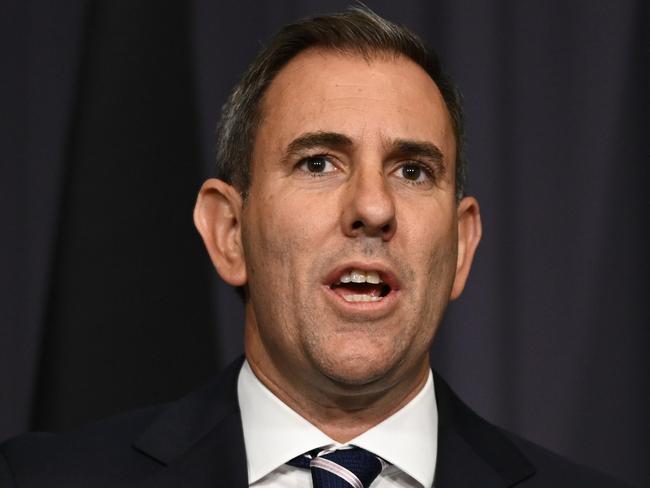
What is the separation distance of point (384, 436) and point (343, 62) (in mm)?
629

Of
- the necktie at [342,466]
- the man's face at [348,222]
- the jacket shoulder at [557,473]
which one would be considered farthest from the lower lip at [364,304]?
the jacket shoulder at [557,473]

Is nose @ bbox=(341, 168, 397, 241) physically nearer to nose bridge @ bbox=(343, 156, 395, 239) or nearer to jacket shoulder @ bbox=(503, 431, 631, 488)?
nose bridge @ bbox=(343, 156, 395, 239)

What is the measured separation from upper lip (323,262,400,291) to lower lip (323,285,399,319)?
0.05 feet

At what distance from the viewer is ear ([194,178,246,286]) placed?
6.26 feet

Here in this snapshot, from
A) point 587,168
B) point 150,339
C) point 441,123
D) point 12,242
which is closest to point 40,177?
point 12,242

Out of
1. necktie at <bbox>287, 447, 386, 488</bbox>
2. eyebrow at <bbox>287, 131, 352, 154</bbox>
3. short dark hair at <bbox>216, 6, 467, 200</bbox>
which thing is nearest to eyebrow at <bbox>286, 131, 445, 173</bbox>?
eyebrow at <bbox>287, 131, 352, 154</bbox>

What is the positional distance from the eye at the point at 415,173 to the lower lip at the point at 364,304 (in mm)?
220

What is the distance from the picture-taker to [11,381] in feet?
8.04

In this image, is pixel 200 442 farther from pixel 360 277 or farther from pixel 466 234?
pixel 466 234

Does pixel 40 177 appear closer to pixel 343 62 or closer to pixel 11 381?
pixel 11 381

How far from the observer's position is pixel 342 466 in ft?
5.64

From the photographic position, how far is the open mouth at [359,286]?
1.70 meters

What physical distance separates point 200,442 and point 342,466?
0.25 metres

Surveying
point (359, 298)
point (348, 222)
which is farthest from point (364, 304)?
point (348, 222)
